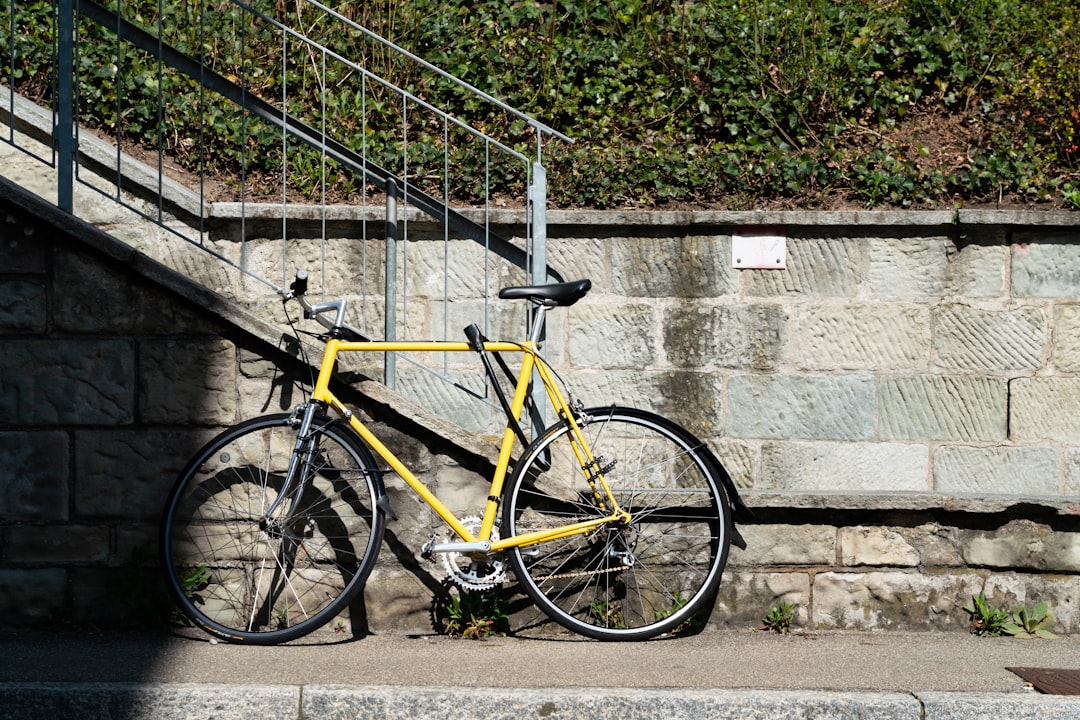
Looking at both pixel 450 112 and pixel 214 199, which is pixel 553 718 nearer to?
pixel 214 199

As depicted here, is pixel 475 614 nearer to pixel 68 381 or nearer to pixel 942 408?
pixel 68 381

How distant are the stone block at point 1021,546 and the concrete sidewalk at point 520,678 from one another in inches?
12.9

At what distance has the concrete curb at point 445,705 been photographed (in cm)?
350

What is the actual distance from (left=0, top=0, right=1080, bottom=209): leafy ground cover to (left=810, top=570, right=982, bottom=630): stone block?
239 centimetres

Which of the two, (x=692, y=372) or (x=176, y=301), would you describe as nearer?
(x=176, y=301)

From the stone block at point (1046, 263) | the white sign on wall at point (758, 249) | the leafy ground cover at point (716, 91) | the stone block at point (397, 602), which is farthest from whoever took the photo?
the leafy ground cover at point (716, 91)

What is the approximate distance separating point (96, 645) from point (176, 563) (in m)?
0.41

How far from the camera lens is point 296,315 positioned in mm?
4746

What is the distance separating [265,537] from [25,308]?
1265 mm

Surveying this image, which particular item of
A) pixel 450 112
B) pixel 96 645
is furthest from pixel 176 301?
pixel 450 112

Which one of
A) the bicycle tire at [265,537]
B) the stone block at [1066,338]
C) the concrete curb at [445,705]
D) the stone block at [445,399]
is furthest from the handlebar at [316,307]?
the stone block at [1066,338]

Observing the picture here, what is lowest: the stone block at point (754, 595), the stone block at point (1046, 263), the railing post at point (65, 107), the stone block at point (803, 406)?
the stone block at point (754, 595)

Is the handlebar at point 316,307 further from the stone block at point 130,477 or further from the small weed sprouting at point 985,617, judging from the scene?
the small weed sprouting at point 985,617

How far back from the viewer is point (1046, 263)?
18.8 ft
